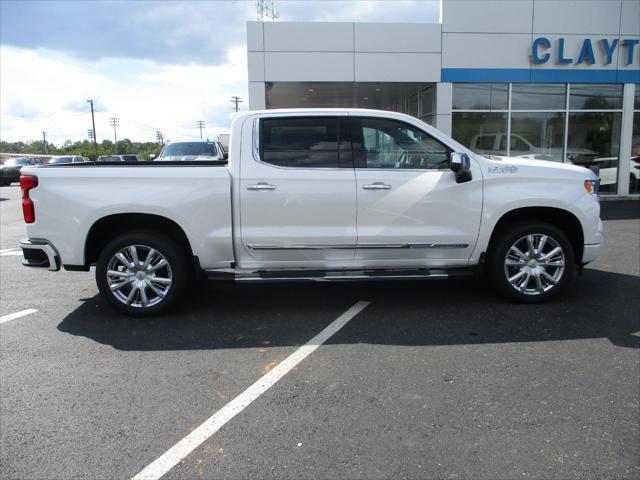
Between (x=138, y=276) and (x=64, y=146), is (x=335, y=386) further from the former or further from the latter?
(x=64, y=146)

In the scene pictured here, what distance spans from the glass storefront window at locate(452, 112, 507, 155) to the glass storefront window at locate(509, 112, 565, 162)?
1.14ft

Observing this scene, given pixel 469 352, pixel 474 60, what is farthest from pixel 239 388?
pixel 474 60

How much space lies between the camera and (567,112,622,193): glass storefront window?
15688 mm

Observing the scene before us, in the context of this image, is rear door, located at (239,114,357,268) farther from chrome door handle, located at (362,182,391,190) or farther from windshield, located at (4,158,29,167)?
windshield, located at (4,158,29,167)

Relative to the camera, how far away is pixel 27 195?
16.3 feet

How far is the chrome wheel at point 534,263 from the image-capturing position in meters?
5.38

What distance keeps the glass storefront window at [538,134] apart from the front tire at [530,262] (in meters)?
11.0

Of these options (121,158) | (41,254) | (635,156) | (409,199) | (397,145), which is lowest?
(41,254)

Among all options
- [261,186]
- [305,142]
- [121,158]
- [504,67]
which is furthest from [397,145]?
[121,158]

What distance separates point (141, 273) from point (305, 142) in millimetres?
2065

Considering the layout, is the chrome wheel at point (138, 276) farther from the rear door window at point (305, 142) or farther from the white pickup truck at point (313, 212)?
the rear door window at point (305, 142)

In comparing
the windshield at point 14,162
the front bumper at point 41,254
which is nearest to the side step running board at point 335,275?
the front bumper at point 41,254

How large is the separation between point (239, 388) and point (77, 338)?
193 cm

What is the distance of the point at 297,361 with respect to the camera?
13.5 feet
